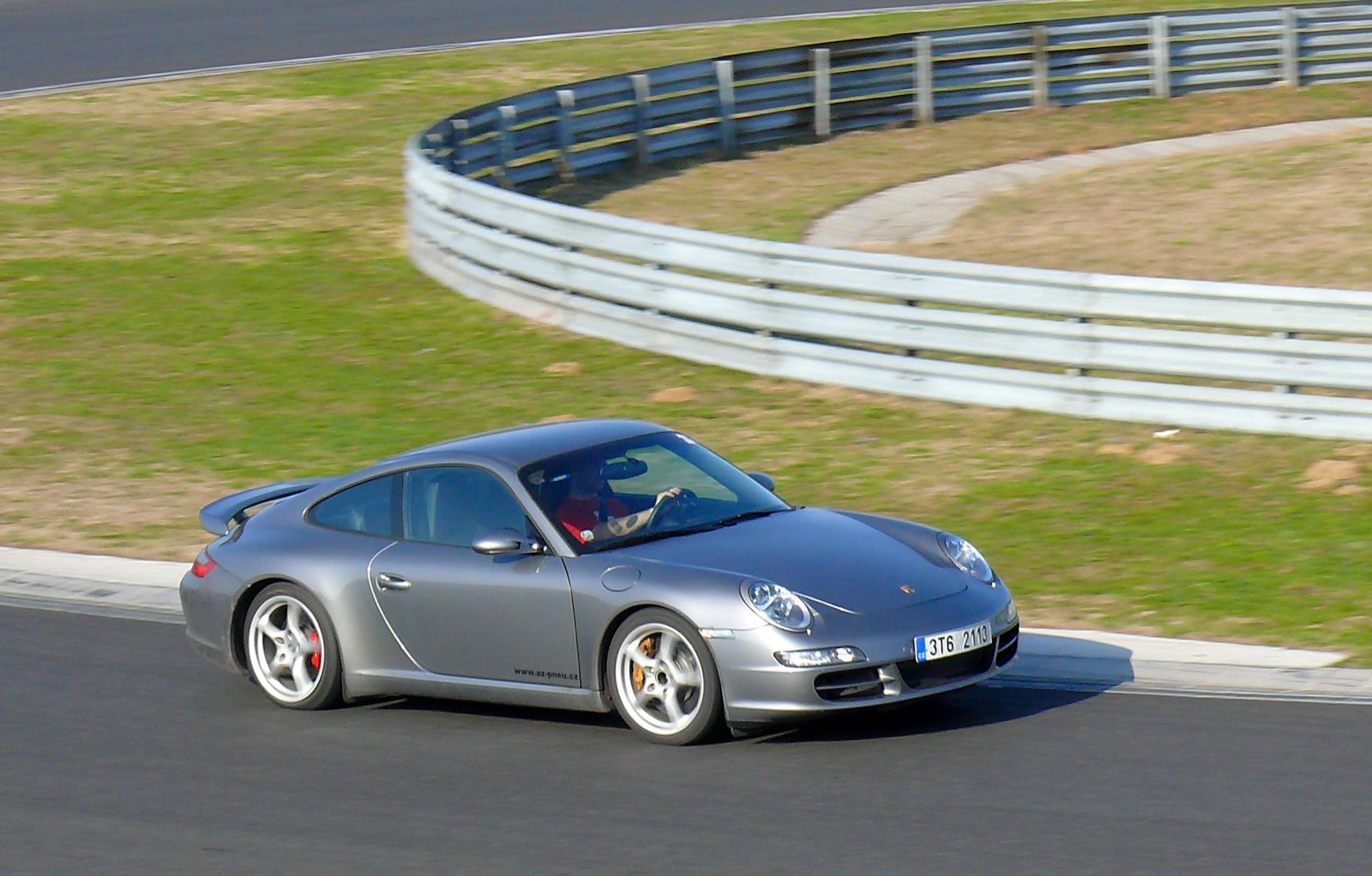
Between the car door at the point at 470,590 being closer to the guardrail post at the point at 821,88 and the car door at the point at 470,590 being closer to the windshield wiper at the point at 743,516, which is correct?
the windshield wiper at the point at 743,516

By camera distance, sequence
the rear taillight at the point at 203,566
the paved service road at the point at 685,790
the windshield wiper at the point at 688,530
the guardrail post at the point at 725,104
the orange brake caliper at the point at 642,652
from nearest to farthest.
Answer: the paved service road at the point at 685,790
the orange brake caliper at the point at 642,652
the windshield wiper at the point at 688,530
the rear taillight at the point at 203,566
the guardrail post at the point at 725,104

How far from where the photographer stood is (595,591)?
837 cm

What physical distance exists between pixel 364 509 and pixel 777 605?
7.31 ft

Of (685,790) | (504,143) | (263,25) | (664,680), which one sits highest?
(664,680)

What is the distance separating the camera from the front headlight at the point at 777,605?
7.98 m

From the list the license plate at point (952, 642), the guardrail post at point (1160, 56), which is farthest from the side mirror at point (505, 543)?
the guardrail post at point (1160, 56)

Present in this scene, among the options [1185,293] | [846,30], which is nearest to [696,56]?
[846,30]

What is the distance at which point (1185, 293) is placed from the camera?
13836 mm

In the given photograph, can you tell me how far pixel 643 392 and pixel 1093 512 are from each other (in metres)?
4.71

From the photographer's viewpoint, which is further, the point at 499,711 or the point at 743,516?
the point at 499,711

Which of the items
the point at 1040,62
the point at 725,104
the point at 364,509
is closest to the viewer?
the point at 364,509

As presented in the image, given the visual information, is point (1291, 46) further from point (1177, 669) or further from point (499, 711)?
point (499, 711)

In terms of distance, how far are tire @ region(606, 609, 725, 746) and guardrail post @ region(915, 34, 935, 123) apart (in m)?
21.2

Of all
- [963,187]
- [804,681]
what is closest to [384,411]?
[804,681]
